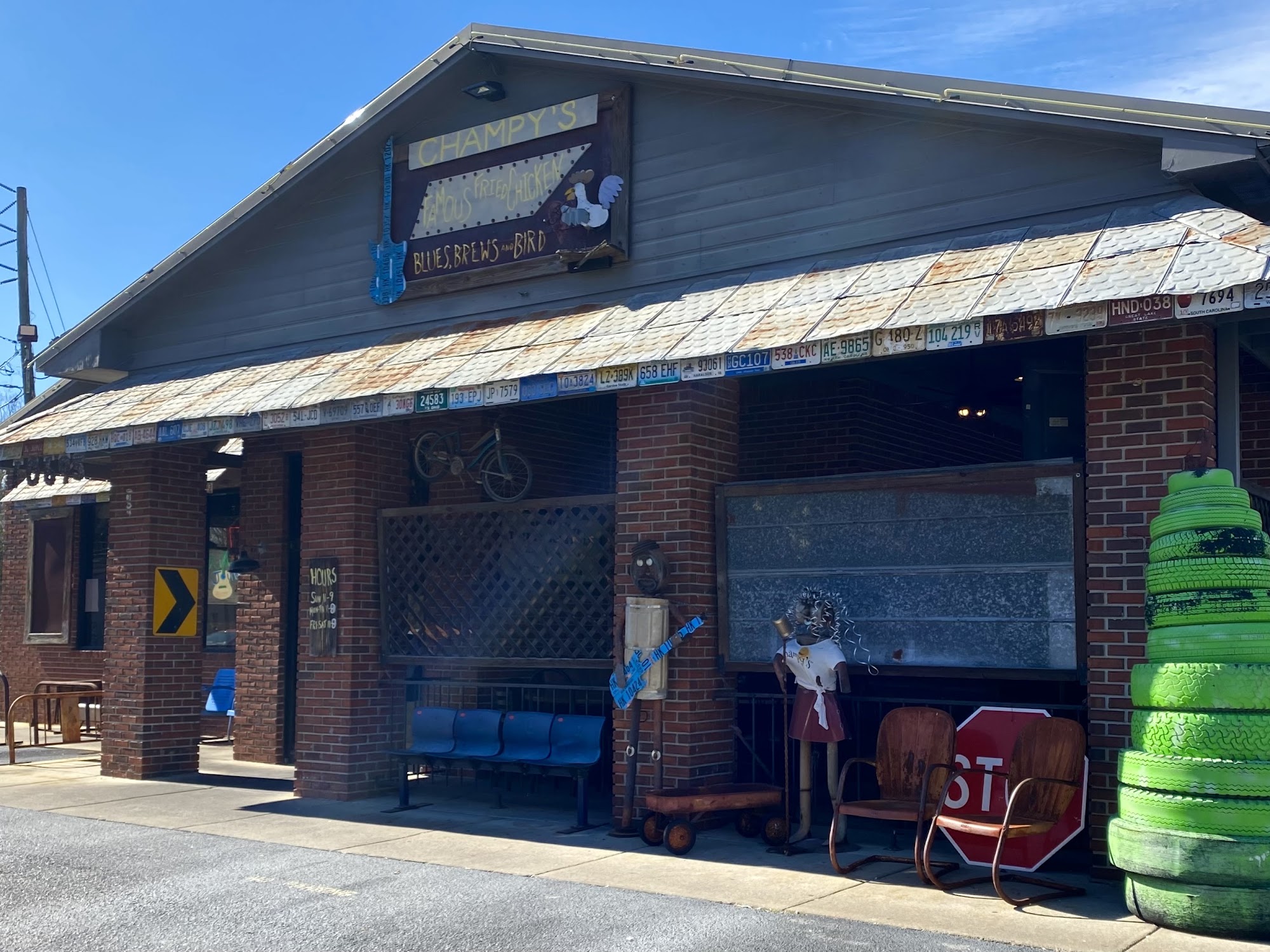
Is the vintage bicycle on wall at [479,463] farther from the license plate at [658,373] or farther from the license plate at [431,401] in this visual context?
the license plate at [658,373]

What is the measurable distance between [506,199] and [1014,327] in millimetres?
5334

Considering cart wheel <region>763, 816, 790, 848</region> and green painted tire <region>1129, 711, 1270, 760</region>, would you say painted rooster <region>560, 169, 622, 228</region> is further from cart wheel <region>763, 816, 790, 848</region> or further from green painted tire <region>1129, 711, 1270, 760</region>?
green painted tire <region>1129, 711, 1270, 760</region>

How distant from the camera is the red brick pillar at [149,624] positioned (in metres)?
12.3

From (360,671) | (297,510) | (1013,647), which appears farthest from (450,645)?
(1013,647)

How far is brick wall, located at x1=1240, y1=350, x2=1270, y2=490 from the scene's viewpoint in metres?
9.11

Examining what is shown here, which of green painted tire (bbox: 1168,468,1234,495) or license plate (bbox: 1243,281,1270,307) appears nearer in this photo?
license plate (bbox: 1243,281,1270,307)

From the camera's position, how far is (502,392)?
28.9 feet

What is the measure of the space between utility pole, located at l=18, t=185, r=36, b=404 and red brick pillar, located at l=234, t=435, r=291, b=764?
1201cm

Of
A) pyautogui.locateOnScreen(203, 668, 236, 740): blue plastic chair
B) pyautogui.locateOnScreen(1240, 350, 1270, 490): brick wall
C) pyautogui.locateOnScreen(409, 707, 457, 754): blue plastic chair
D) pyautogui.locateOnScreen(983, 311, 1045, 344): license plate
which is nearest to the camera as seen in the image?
pyautogui.locateOnScreen(983, 311, 1045, 344): license plate

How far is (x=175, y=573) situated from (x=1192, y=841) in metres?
9.84

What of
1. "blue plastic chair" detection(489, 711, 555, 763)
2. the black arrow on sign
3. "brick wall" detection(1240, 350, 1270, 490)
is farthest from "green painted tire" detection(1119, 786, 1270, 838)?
the black arrow on sign

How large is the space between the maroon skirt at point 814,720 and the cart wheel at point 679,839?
3.04 feet

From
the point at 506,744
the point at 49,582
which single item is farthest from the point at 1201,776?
the point at 49,582

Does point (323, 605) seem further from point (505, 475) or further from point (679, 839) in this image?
point (679, 839)
